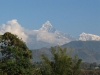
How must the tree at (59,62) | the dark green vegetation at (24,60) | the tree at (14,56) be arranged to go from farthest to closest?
the tree at (59,62)
the dark green vegetation at (24,60)
the tree at (14,56)

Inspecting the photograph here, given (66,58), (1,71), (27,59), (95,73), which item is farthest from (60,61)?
(95,73)

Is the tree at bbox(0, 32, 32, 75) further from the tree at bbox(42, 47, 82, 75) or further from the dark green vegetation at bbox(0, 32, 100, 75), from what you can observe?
the tree at bbox(42, 47, 82, 75)

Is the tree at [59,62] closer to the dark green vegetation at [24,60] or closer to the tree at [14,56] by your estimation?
the dark green vegetation at [24,60]

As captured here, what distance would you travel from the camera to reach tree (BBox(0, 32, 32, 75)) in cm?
3572

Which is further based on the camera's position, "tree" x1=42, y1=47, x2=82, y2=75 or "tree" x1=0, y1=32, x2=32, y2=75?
"tree" x1=42, y1=47, x2=82, y2=75

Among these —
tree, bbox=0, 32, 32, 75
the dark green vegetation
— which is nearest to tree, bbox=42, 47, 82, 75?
the dark green vegetation

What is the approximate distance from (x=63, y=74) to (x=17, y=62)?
255 inches

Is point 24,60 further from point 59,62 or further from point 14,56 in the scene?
point 59,62

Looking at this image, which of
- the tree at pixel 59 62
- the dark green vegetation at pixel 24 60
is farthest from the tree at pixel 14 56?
the tree at pixel 59 62

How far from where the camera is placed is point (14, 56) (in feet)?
123

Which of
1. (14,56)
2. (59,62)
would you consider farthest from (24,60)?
(59,62)

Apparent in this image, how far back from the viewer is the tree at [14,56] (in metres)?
35.7

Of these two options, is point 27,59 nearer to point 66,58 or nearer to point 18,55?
point 18,55

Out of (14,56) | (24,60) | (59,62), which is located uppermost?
(14,56)
